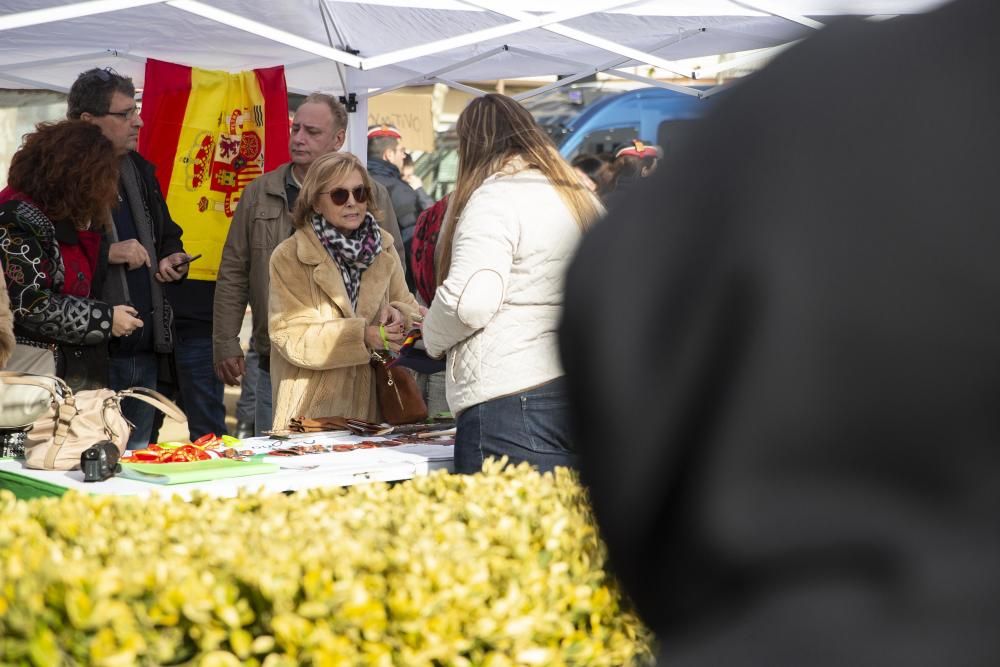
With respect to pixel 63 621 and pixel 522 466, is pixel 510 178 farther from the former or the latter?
pixel 63 621

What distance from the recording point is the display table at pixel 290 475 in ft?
10.4

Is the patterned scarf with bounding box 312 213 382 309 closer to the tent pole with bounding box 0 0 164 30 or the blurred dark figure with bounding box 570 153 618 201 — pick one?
the tent pole with bounding box 0 0 164 30

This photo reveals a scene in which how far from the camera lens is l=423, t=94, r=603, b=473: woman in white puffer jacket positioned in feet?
10.7

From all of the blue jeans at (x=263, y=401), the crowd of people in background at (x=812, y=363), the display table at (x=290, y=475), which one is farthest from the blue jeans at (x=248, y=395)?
the crowd of people in background at (x=812, y=363)

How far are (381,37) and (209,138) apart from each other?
1.03m

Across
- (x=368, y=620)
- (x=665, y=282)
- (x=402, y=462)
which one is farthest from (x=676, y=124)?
(x=402, y=462)

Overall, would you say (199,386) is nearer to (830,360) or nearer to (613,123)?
(830,360)

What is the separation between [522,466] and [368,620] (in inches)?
36.7

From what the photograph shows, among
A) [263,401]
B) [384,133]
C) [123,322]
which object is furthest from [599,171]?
[123,322]

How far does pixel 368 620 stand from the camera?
1.76 metres

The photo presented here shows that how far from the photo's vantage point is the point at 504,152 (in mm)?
3463

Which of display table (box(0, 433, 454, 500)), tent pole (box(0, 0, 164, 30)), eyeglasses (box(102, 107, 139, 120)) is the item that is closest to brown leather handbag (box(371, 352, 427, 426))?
display table (box(0, 433, 454, 500))

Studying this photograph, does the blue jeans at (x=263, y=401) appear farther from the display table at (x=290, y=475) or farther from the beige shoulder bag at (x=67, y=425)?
the beige shoulder bag at (x=67, y=425)

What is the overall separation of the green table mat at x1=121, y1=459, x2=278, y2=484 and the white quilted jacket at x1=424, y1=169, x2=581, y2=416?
0.58 meters
